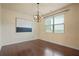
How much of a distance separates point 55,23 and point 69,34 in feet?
2.33

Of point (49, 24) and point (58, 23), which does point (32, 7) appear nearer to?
point (49, 24)

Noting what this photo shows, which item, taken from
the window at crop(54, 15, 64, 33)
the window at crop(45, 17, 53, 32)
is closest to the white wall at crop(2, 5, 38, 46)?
the window at crop(45, 17, 53, 32)

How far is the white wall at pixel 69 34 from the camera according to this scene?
6.71 ft

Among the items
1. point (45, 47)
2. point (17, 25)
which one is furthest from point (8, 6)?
point (45, 47)

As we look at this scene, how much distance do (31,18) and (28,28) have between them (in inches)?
9.4

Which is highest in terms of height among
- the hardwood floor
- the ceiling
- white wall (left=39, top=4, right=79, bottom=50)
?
the ceiling

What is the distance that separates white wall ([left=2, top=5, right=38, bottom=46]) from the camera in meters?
1.80

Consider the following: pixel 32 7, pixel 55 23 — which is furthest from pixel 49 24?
pixel 32 7

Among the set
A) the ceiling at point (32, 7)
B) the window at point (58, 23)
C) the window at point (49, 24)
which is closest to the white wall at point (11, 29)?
the ceiling at point (32, 7)

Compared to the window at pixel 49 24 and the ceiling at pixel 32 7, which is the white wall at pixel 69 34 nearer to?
the window at pixel 49 24

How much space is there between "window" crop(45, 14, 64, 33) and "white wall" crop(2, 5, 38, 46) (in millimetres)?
352

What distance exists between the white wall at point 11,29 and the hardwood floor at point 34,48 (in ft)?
0.38

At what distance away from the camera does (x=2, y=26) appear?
5.99ft

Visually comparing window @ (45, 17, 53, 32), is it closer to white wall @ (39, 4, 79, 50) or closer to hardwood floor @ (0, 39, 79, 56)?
white wall @ (39, 4, 79, 50)
